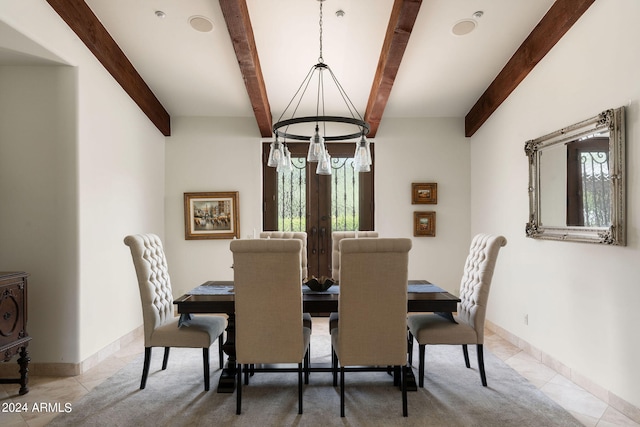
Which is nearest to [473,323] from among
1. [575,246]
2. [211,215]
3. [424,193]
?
[575,246]

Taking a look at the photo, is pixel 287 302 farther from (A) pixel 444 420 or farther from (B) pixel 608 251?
(B) pixel 608 251

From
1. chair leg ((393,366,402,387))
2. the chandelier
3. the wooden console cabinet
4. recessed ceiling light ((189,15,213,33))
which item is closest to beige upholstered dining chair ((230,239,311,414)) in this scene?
the chandelier

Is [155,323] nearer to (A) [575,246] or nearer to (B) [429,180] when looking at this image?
(A) [575,246]

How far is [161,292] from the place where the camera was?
312cm

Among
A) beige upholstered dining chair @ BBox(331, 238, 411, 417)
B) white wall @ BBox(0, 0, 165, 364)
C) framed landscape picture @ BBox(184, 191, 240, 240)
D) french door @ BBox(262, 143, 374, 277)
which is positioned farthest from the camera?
french door @ BBox(262, 143, 374, 277)

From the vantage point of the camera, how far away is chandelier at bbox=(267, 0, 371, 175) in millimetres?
2762

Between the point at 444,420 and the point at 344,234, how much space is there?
1927mm

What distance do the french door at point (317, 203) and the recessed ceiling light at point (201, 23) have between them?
190 cm

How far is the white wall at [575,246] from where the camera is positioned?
2.54m

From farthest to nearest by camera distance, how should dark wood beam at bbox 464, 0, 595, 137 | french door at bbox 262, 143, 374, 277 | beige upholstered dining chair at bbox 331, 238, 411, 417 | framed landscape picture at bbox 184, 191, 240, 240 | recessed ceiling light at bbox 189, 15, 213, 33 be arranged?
1. french door at bbox 262, 143, 374, 277
2. framed landscape picture at bbox 184, 191, 240, 240
3. recessed ceiling light at bbox 189, 15, 213, 33
4. dark wood beam at bbox 464, 0, 595, 137
5. beige upholstered dining chair at bbox 331, 238, 411, 417

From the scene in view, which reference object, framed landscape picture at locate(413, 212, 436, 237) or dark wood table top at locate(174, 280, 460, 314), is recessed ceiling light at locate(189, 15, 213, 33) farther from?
framed landscape picture at locate(413, 212, 436, 237)

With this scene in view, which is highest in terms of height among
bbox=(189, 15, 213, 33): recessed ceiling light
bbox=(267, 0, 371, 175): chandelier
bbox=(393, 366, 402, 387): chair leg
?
bbox=(189, 15, 213, 33): recessed ceiling light

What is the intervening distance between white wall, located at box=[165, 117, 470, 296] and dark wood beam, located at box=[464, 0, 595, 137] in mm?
609

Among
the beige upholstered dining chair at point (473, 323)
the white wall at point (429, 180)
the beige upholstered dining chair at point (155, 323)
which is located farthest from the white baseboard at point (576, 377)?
the beige upholstered dining chair at point (155, 323)
